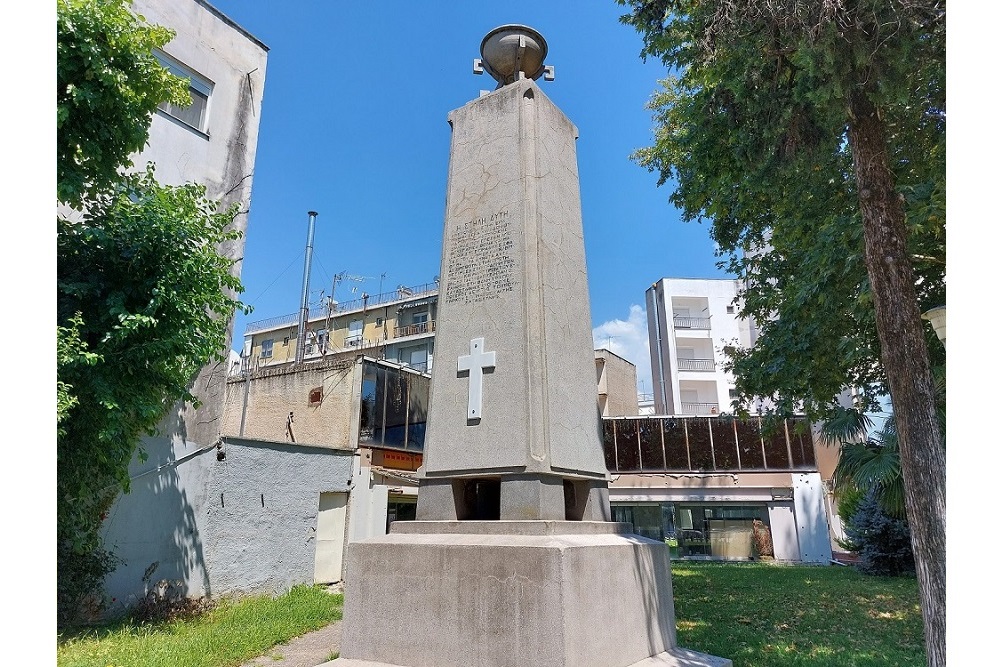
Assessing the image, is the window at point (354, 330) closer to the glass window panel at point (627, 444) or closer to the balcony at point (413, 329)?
the balcony at point (413, 329)

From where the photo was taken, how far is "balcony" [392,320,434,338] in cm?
4088

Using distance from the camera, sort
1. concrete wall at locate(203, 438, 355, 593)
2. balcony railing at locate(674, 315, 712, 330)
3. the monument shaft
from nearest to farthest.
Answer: the monument shaft
concrete wall at locate(203, 438, 355, 593)
balcony railing at locate(674, 315, 712, 330)

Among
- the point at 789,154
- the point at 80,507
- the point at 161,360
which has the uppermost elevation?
the point at 789,154

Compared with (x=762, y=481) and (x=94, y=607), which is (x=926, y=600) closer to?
(x=94, y=607)

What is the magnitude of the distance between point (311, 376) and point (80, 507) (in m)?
9.24

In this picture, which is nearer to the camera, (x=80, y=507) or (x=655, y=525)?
(x=80, y=507)

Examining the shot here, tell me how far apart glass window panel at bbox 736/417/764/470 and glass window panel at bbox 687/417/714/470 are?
1147 millimetres

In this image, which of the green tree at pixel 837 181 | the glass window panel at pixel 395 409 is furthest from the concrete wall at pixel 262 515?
the green tree at pixel 837 181

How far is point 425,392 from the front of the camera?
19.4 meters

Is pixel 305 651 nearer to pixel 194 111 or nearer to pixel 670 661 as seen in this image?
pixel 670 661

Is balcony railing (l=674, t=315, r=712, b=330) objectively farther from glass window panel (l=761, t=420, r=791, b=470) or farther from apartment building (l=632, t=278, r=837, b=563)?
glass window panel (l=761, t=420, r=791, b=470)

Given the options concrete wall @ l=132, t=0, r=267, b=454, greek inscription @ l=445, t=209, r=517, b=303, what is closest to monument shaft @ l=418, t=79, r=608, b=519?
greek inscription @ l=445, t=209, r=517, b=303

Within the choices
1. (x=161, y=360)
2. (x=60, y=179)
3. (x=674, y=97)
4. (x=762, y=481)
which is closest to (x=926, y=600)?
(x=161, y=360)

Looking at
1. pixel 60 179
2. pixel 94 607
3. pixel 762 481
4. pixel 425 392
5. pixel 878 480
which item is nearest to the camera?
pixel 60 179
